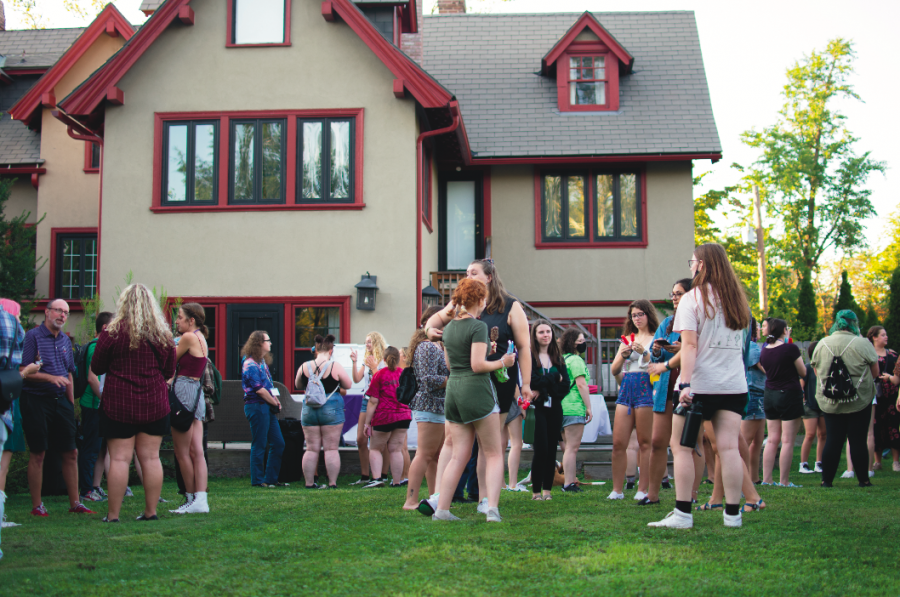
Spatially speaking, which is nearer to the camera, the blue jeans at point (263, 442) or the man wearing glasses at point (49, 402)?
the man wearing glasses at point (49, 402)

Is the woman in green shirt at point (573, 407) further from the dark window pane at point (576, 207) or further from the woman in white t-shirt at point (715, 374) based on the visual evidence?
the dark window pane at point (576, 207)

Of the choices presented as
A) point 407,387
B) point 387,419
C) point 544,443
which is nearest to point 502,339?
point 407,387

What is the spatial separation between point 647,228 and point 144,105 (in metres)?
10.4

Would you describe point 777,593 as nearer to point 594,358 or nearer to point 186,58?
point 594,358

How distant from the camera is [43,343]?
721 cm

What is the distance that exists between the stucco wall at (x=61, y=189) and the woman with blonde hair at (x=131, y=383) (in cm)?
1292

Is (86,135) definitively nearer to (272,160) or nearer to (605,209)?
(272,160)

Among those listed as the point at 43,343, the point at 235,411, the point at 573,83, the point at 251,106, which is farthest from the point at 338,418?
the point at 573,83

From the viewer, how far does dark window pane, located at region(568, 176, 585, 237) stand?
1844 centimetres

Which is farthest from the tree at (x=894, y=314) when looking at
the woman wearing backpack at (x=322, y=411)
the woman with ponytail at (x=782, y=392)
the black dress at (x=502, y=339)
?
the black dress at (x=502, y=339)

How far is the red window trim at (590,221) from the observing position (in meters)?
18.2

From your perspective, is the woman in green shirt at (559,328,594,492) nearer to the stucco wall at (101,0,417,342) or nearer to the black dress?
the black dress

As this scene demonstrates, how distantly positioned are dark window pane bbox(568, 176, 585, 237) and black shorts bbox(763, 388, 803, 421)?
9158 millimetres

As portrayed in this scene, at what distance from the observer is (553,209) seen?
18.5 m
